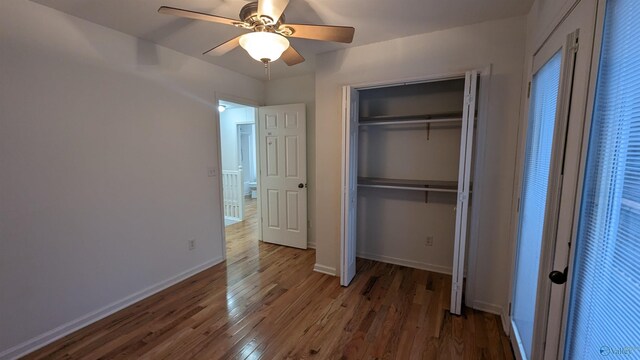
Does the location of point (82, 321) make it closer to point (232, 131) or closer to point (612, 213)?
point (612, 213)

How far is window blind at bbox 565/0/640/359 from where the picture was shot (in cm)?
72

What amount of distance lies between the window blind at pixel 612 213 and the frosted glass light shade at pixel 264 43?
1363 mm

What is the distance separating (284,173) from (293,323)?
6.99ft

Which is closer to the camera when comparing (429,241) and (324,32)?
(324,32)

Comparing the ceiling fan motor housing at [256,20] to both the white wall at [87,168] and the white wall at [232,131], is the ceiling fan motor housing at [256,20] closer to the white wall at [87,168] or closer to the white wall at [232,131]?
the white wall at [87,168]

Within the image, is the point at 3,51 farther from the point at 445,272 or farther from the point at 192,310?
the point at 445,272

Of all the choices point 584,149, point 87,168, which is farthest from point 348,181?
point 87,168

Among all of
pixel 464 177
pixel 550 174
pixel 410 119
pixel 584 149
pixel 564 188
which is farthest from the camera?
pixel 410 119

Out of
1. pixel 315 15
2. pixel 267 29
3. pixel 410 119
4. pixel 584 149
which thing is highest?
pixel 315 15

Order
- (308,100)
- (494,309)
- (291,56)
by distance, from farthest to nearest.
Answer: (308,100)
(494,309)
(291,56)

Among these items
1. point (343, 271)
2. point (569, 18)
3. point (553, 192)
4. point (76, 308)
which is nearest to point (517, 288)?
point (553, 192)

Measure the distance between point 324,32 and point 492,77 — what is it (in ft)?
4.99

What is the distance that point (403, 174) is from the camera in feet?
10.2

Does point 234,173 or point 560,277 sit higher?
point 234,173
